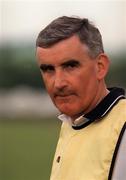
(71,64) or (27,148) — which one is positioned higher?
(71,64)

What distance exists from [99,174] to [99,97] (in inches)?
6.7

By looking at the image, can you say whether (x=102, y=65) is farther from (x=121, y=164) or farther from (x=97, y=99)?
(x=121, y=164)

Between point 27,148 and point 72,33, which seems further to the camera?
point 27,148

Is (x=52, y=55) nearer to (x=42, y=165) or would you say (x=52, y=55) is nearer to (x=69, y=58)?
(x=69, y=58)

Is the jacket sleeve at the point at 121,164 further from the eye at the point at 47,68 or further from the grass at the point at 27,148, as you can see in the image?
the grass at the point at 27,148

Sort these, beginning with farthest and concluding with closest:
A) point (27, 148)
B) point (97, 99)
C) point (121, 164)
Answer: point (27, 148)
point (97, 99)
point (121, 164)

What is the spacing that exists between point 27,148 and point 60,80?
10754mm

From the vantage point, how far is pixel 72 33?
1324 mm

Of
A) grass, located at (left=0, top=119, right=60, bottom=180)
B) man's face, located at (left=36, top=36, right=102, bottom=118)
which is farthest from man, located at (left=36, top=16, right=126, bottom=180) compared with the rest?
grass, located at (left=0, top=119, right=60, bottom=180)

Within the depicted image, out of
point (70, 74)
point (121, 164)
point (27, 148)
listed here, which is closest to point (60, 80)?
point (70, 74)

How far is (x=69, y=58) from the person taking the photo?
1.31 meters

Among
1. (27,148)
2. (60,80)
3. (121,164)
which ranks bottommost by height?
(27,148)

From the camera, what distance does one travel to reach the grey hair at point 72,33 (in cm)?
132

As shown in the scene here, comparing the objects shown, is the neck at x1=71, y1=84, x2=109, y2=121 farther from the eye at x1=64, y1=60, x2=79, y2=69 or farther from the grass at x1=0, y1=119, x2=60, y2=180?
the grass at x1=0, y1=119, x2=60, y2=180
